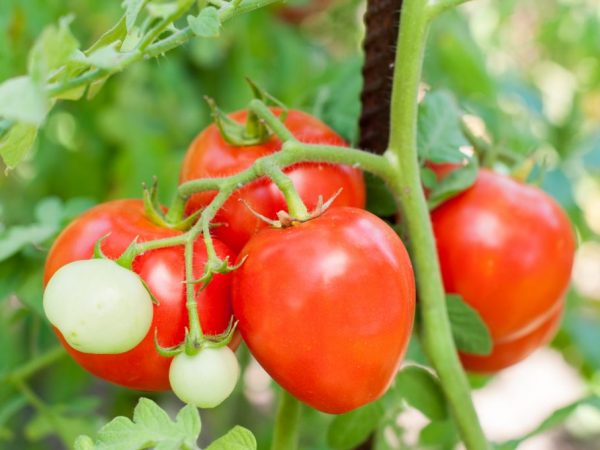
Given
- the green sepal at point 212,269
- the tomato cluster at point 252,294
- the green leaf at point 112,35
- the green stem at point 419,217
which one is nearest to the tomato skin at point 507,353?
the green stem at point 419,217

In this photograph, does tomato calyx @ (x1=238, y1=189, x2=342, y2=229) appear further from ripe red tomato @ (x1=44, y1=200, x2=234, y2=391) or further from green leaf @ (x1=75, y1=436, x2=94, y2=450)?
green leaf @ (x1=75, y1=436, x2=94, y2=450)

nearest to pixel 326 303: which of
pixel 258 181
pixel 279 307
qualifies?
pixel 279 307

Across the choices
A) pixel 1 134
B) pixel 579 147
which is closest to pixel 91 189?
pixel 579 147

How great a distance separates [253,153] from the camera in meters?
0.67

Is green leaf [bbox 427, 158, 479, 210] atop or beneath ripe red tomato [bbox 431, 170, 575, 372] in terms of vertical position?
atop

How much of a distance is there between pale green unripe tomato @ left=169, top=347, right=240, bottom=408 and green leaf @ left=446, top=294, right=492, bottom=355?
0.26 metres

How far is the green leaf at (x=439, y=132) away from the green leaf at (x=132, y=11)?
326 millimetres


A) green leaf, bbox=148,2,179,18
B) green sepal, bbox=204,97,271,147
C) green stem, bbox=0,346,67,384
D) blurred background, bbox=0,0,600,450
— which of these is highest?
green leaf, bbox=148,2,179,18

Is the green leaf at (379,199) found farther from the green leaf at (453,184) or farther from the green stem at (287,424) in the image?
the green stem at (287,424)

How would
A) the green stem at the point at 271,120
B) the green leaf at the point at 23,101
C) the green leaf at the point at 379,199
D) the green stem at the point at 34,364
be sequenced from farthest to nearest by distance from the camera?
the green stem at the point at 34,364, the green leaf at the point at 379,199, the green stem at the point at 271,120, the green leaf at the point at 23,101

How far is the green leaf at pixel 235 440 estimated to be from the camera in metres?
0.53

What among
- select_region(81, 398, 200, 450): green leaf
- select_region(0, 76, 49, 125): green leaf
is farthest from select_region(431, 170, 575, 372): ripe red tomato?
select_region(0, 76, 49, 125): green leaf

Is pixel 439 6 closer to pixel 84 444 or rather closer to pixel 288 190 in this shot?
pixel 288 190

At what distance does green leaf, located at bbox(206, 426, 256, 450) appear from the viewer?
531mm
